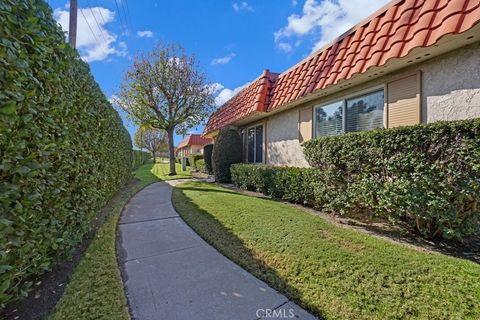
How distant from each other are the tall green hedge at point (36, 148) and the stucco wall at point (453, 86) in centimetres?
590

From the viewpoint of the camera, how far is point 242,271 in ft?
9.99

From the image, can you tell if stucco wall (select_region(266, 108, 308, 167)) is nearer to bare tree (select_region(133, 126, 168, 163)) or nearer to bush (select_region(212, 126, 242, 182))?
bush (select_region(212, 126, 242, 182))

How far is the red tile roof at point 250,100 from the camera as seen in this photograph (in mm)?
9000

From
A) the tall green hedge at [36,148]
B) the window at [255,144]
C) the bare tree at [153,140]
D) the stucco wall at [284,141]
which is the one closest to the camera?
the tall green hedge at [36,148]

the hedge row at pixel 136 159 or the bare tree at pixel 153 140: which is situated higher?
the bare tree at pixel 153 140

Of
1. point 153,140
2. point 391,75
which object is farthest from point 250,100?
point 153,140

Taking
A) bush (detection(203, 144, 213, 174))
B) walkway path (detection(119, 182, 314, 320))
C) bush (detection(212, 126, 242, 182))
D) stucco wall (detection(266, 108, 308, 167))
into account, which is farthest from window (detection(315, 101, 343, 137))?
bush (detection(203, 144, 213, 174))

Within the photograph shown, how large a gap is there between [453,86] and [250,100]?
271 inches

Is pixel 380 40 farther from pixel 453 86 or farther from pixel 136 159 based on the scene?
pixel 136 159

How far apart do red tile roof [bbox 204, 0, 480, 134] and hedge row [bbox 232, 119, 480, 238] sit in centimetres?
150

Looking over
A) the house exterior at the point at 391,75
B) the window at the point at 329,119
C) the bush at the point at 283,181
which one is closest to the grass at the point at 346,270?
the bush at the point at 283,181

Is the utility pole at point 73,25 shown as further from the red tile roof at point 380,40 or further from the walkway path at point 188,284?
the red tile roof at point 380,40

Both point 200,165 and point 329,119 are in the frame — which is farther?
point 200,165

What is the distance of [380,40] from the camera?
4719 mm
